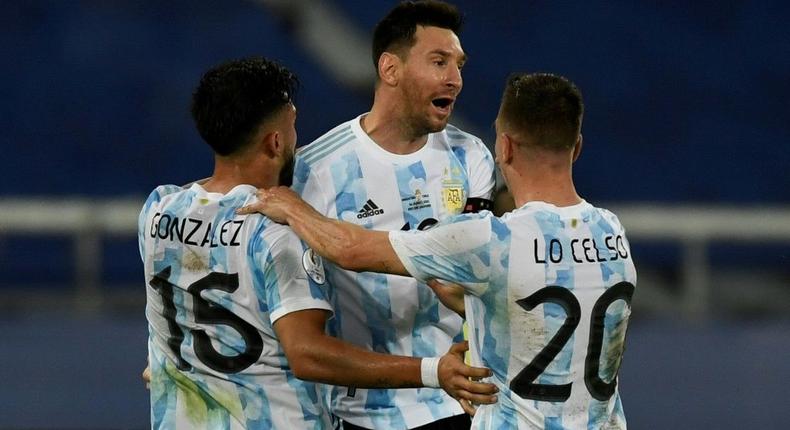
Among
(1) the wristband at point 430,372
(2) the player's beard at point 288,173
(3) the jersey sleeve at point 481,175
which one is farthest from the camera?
(3) the jersey sleeve at point 481,175

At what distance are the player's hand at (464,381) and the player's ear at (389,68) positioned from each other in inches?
48.7

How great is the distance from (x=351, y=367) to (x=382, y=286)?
73 centimetres

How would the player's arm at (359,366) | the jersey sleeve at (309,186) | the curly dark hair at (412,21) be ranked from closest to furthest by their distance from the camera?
the player's arm at (359,366) < the jersey sleeve at (309,186) < the curly dark hair at (412,21)

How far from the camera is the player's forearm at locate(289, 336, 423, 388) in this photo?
3.66 meters

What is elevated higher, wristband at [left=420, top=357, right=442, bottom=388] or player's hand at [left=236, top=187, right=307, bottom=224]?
player's hand at [left=236, top=187, right=307, bottom=224]

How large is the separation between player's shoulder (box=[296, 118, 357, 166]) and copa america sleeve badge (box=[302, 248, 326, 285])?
66 cm

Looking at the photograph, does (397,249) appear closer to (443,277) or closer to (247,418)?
(443,277)

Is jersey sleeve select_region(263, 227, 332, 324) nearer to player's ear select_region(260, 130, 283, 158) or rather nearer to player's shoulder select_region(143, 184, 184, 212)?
player's ear select_region(260, 130, 283, 158)

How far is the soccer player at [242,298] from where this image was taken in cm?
371

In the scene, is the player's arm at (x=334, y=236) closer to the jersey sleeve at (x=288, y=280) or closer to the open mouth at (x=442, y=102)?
the jersey sleeve at (x=288, y=280)

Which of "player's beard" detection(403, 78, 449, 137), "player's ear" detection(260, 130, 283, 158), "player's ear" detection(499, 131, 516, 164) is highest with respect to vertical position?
"player's beard" detection(403, 78, 449, 137)

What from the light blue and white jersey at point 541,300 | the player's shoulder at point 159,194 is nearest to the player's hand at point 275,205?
the player's shoulder at point 159,194

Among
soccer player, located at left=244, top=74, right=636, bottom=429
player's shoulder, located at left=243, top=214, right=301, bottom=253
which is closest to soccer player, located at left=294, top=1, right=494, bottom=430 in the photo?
player's shoulder, located at left=243, top=214, right=301, bottom=253

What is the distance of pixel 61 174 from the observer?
38.3 ft
